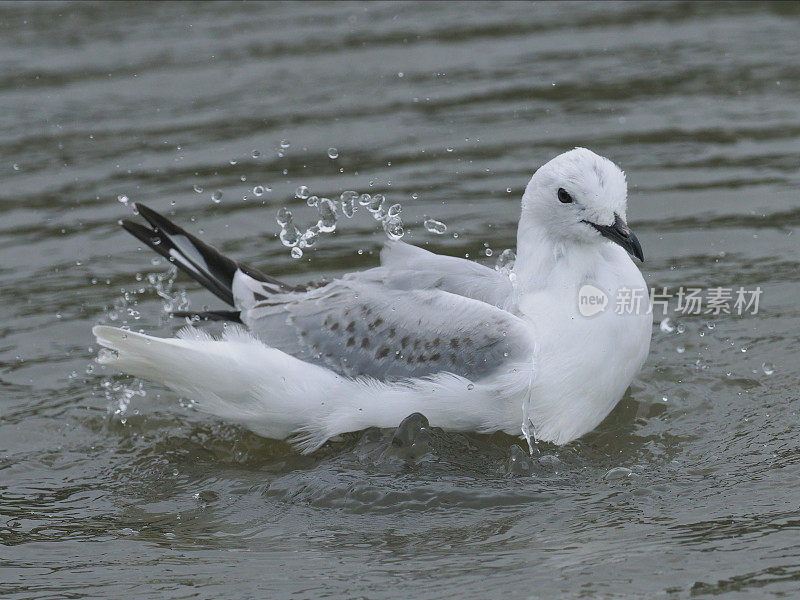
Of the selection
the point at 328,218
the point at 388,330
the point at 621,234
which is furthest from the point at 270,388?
the point at 328,218

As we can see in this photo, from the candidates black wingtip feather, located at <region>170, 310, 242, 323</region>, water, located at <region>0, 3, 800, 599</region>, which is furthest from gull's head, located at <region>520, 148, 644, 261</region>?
black wingtip feather, located at <region>170, 310, 242, 323</region>

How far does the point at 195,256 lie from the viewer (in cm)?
750

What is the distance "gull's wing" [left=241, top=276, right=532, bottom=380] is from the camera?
6.38 meters

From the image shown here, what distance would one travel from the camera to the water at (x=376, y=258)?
5.59 meters

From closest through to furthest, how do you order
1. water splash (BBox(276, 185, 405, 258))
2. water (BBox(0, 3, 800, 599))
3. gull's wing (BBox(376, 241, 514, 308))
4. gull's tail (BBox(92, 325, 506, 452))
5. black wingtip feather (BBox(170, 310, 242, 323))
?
water (BBox(0, 3, 800, 599))
gull's tail (BBox(92, 325, 506, 452))
gull's wing (BBox(376, 241, 514, 308))
black wingtip feather (BBox(170, 310, 242, 323))
water splash (BBox(276, 185, 405, 258))

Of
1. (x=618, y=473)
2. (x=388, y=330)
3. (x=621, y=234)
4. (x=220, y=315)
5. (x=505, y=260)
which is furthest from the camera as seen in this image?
(x=505, y=260)

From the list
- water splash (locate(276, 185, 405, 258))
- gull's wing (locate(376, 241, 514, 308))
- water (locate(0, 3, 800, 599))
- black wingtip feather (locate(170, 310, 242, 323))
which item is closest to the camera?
water (locate(0, 3, 800, 599))

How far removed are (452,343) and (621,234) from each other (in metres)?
0.97

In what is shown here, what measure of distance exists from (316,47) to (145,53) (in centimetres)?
168

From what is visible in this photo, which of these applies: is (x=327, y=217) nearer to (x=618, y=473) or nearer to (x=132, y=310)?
(x=132, y=310)

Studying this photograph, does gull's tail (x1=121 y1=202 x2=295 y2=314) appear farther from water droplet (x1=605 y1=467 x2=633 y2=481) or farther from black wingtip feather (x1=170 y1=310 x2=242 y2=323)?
water droplet (x1=605 y1=467 x2=633 y2=481)

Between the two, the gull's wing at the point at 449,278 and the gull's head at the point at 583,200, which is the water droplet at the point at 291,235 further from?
the gull's head at the point at 583,200

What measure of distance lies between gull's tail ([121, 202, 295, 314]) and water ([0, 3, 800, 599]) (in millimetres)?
747

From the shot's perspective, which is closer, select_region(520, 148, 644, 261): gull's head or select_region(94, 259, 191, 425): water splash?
select_region(520, 148, 644, 261): gull's head
